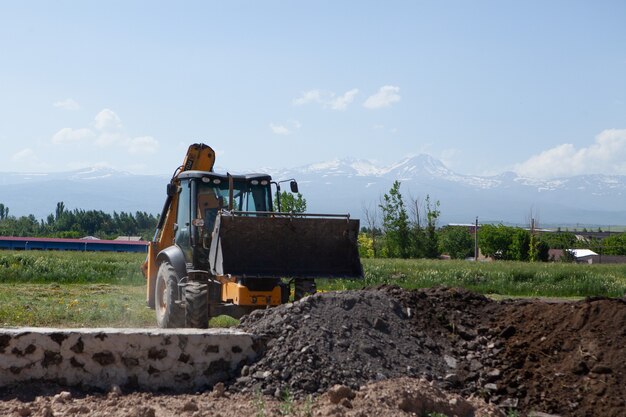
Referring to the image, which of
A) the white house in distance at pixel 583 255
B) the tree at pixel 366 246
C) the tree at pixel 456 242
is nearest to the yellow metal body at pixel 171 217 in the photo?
the tree at pixel 366 246

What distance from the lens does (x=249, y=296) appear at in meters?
11.0

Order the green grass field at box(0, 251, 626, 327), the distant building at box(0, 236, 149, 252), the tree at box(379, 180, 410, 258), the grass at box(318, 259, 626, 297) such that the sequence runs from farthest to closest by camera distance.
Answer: the tree at box(379, 180, 410, 258), the distant building at box(0, 236, 149, 252), the grass at box(318, 259, 626, 297), the green grass field at box(0, 251, 626, 327)

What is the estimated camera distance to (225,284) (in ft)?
37.5

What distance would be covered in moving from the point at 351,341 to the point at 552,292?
70.3 ft

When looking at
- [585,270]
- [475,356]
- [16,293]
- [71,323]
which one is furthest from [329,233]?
[585,270]

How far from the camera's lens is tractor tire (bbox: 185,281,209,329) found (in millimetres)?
11320

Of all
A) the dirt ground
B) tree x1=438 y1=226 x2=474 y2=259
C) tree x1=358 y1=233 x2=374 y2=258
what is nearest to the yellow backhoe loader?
the dirt ground

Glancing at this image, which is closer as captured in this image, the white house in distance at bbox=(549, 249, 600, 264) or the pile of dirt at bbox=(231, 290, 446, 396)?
the pile of dirt at bbox=(231, 290, 446, 396)

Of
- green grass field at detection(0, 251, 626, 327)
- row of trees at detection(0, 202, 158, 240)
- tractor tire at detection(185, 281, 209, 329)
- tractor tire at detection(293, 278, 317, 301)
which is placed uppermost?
row of trees at detection(0, 202, 158, 240)

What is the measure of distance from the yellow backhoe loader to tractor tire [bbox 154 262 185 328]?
1 cm

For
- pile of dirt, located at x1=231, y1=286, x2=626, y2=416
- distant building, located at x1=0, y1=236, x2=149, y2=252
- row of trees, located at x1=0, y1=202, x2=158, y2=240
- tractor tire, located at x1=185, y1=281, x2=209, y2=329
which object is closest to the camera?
pile of dirt, located at x1=231, y1=286, x2=626, y2=416

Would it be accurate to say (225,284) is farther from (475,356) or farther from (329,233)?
(475,356)

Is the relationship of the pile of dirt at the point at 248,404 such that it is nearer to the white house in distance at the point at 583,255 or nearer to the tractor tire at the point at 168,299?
the tractor tire at the point at 168,299

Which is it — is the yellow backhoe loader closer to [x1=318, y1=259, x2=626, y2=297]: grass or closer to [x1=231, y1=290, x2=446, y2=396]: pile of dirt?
[x1=231, y1=290, x2=446, y2=396]: pile of dirt
